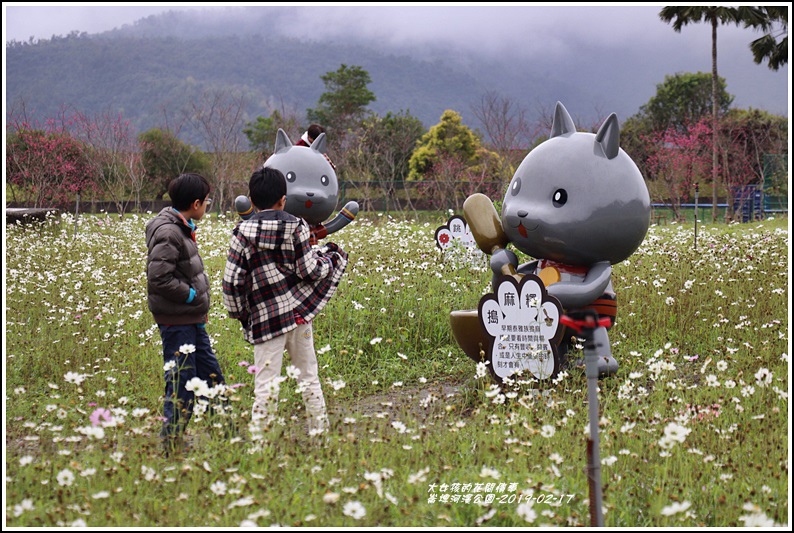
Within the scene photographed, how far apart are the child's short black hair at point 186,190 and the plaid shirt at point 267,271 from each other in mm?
299

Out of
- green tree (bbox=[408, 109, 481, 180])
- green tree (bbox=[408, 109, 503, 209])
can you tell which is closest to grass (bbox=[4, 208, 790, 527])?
green tree (bbox=[408, 109, 503, 209])

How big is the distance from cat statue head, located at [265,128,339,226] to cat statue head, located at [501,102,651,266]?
2373mm

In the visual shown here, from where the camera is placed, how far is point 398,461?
353cm

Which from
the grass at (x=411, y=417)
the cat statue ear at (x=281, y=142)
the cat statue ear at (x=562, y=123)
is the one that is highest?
the cat statue ear at (x=281, y=142)

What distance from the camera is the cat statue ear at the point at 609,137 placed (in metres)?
5.05

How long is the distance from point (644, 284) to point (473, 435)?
418cm

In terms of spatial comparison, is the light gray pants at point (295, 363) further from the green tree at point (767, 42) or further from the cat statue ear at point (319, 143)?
the green tree at point (767, 42)

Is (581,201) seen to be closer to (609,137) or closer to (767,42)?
(609,137)

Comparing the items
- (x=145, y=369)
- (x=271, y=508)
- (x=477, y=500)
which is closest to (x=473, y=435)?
(x=477, y=500)

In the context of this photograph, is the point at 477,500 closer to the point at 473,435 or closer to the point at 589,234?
the point at 473,435

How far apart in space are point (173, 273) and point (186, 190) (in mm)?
450

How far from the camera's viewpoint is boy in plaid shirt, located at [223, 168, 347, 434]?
4.07m

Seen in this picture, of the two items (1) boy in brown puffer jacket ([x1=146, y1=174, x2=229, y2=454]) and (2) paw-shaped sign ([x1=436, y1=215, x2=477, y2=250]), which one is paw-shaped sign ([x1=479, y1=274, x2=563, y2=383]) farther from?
(2) paw-shaped sign ([x1=436, y1=215, x2=477, y2=250])

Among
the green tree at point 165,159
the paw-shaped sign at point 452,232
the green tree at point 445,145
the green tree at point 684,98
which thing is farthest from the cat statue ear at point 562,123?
the green tree at point 684,98
